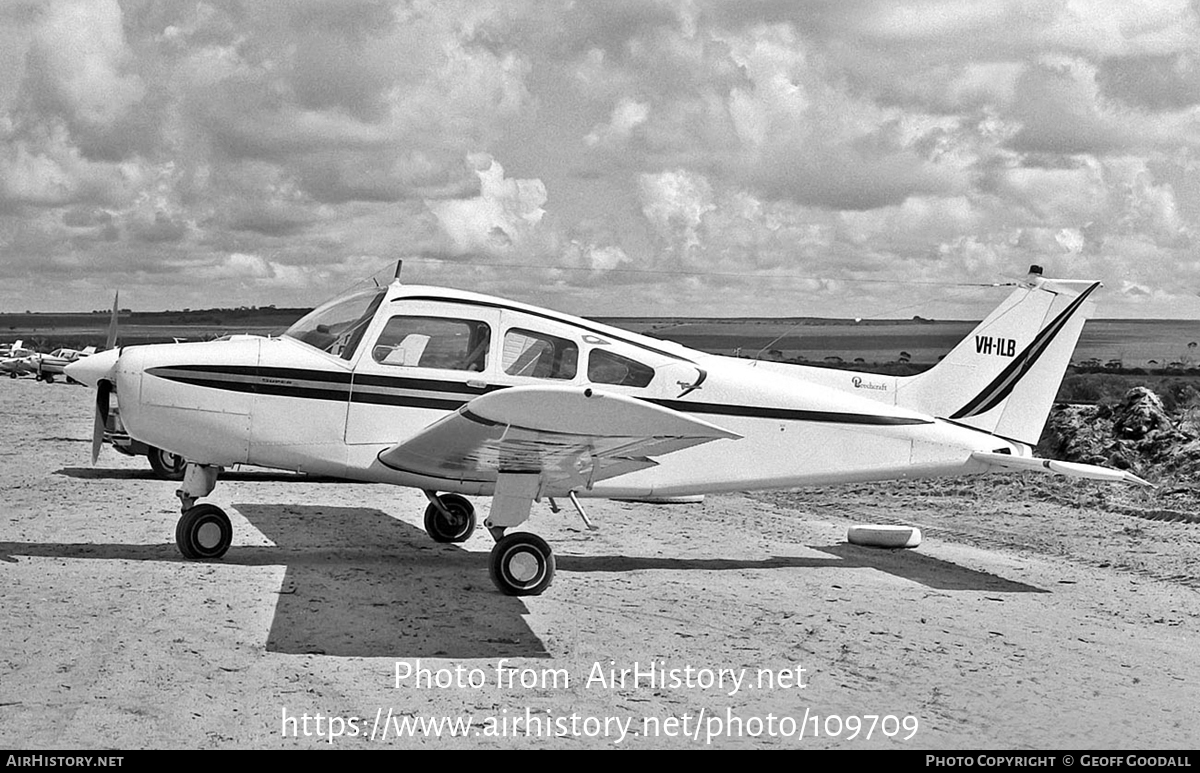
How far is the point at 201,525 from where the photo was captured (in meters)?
9.77

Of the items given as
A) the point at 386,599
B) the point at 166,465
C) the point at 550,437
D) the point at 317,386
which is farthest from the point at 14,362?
the point at 550,437

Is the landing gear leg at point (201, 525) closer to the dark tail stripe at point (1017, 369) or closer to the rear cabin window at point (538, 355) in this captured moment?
the rear cabin window at point (538, 355)

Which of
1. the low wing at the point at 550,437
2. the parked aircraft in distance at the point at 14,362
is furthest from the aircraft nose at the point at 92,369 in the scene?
the parked aircraft in distance at the point at 14,362

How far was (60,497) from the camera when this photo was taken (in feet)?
45.3

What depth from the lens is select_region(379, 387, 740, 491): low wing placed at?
7.17 meters

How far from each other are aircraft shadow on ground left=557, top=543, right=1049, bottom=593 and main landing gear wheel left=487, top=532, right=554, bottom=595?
154 centimetres

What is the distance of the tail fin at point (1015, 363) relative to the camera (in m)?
11.4

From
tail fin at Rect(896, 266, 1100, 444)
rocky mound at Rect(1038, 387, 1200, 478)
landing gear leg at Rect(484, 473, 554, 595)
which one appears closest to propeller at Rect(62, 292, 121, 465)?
landing gear leg at Rect(484, 473, 554, 595)

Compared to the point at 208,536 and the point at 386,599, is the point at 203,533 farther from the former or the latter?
the point at 386,599

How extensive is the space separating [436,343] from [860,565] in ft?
14.4

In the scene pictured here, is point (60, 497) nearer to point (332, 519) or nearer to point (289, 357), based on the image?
point (332, 519)

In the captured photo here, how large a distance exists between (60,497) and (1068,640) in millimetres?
11137

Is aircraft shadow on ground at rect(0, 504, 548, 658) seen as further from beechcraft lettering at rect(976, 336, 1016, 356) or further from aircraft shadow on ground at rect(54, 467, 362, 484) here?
beechcraft lettering at rect(976, 336, 1016, 356)

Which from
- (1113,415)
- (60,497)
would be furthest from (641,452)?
(1113,415)
